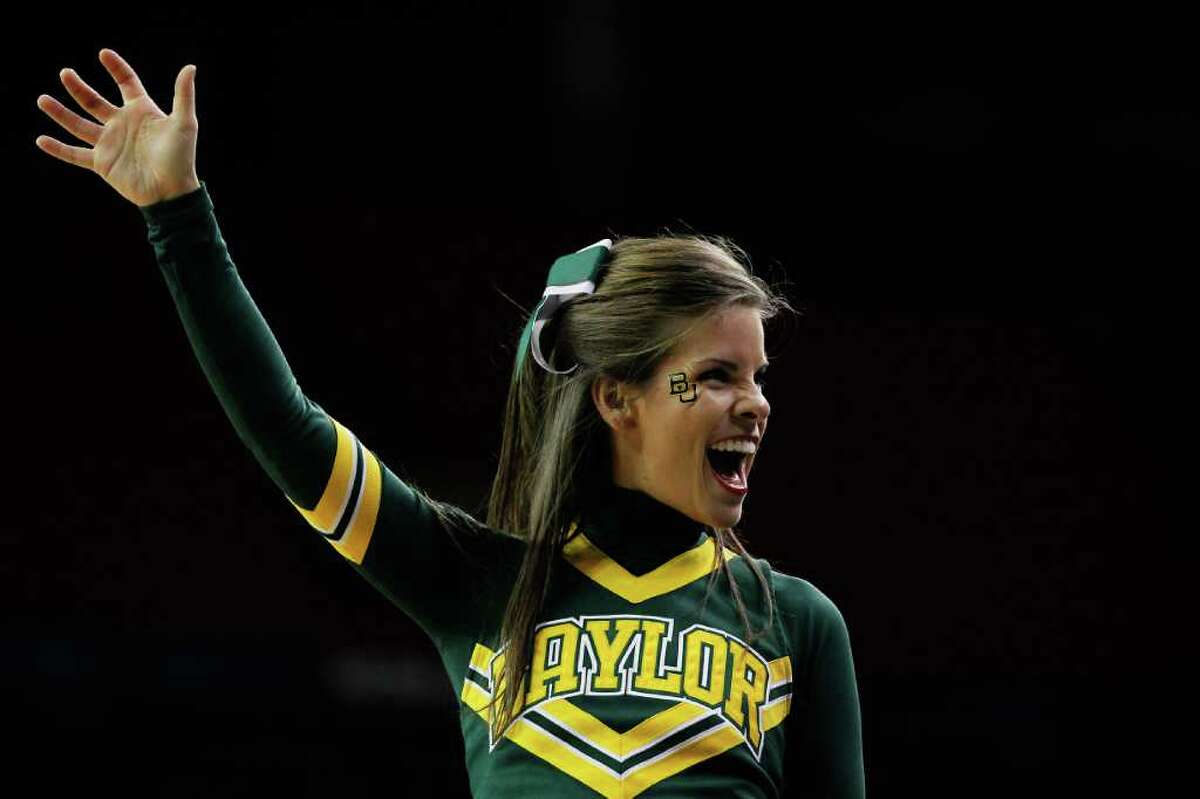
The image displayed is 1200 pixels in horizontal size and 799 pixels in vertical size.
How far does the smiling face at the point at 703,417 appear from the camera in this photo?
2074 mm

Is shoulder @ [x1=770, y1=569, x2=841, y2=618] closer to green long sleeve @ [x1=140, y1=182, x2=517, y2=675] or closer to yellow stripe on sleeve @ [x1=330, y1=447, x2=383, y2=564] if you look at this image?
green long sleeve @ [x1=140, y1=182, x2=517, y2=675]

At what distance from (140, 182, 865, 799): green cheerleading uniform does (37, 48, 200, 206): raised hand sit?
30mm

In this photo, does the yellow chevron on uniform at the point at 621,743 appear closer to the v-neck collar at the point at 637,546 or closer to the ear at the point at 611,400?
the v-neck collar at the point at 637,546

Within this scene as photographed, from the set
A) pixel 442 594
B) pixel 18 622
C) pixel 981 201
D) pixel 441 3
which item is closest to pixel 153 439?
pixel 18 622

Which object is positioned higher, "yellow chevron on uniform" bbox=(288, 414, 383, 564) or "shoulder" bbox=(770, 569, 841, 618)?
"yellow chevron on uniform" bbox=(288, 414, 383, 564)

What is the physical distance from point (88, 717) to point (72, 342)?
1500mm

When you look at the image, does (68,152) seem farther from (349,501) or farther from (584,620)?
(584,620)

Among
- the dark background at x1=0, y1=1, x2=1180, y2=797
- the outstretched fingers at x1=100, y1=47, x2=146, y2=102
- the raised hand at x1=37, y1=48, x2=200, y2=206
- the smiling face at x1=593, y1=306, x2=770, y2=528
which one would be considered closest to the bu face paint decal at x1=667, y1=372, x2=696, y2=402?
the smiling face at x1=593, y1=306, x2=770, y2=528

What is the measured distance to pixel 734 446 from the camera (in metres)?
2.09

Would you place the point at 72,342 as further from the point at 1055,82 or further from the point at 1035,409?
the point at 1055,82

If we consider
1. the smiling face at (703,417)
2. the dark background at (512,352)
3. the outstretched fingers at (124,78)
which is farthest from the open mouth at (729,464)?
the dark background at (512,352)

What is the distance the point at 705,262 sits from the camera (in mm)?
2184

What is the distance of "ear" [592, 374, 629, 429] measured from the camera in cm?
215

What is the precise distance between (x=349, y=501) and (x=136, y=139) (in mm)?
534
